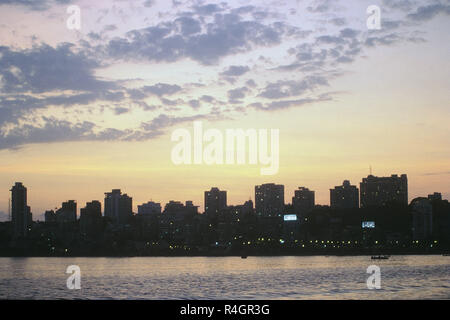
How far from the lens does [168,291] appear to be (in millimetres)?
67000

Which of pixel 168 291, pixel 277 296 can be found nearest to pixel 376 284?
pixel 277 296
